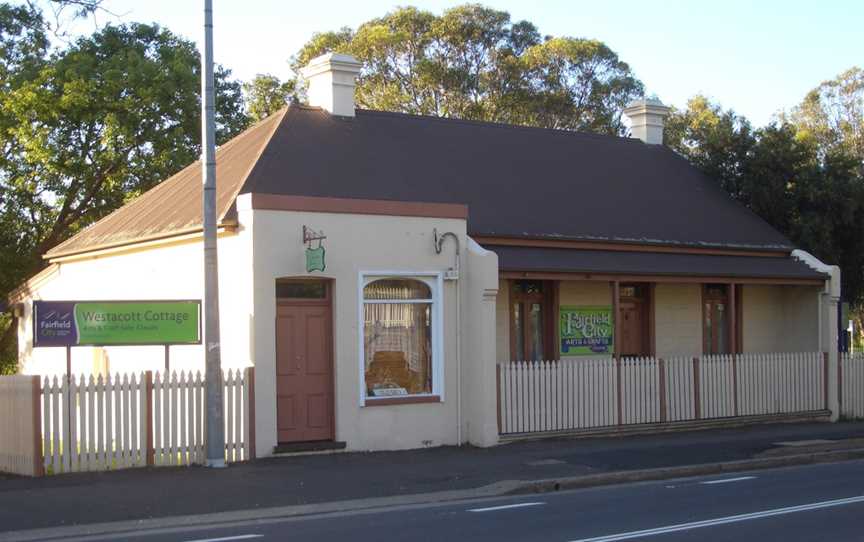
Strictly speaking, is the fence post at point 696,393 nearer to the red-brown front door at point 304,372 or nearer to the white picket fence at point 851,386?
the white picket fence at point 851,386

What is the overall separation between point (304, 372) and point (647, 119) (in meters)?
12.8

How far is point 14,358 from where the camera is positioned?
94.4 feet

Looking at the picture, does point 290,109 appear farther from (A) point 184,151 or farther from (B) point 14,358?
(B) point 14,358

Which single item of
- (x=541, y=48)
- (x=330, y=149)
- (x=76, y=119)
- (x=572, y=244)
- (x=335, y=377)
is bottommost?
(x=335, y=377)

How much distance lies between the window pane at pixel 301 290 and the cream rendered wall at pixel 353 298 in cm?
24

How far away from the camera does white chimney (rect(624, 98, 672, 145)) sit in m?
25.0

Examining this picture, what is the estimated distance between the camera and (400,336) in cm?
1639

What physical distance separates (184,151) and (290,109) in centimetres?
905

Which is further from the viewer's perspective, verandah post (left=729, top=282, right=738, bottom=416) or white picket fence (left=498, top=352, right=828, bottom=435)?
verandah post (left=729, top=282, right=738, bottom=416)

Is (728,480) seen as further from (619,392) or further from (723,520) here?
(619,392)

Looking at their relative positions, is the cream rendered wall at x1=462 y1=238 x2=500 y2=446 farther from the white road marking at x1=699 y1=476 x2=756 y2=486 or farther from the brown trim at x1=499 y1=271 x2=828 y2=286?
the white road marking at x1=699 y1=476 x2=756 y2=486

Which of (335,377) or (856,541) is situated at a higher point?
(335,377)

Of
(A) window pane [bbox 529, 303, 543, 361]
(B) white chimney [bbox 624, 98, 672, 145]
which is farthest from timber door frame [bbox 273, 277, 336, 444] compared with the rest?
(B) white chimney [bbox 624, 98, 672, 145]

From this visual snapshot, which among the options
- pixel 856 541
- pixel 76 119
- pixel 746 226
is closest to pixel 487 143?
pixel 746 226
